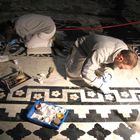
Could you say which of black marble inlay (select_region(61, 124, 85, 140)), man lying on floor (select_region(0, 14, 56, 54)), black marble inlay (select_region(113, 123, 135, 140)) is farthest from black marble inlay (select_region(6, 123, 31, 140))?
man lying on floor (select_region(0, 14, 56, 54))

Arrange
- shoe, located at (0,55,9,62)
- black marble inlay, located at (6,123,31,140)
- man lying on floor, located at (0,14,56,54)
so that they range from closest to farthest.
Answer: black marble inlay, located at (6,123,31,140), shoe, located at (0,55,9,62), man lying on floor, located at (0,14,56,54)

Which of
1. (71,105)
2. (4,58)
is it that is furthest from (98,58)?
(4,58)

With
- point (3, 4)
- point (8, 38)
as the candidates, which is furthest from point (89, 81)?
point (3, 4)

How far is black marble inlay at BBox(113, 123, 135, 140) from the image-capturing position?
2.51 metres

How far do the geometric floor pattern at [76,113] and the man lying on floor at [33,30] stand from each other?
0.91 meters

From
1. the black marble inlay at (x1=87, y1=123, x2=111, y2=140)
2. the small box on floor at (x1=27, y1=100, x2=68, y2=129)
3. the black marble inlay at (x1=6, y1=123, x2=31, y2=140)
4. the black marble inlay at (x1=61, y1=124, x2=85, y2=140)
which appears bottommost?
the black marble inlay at (x1=6, y1=123, x2=31, y2=140)

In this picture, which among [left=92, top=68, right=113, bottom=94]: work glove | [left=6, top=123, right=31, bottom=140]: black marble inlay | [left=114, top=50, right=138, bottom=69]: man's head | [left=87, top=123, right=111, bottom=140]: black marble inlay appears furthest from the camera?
[left=92, top=68, right=113, bottom=94]: work glove

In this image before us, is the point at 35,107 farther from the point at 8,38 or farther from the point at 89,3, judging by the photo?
the point at 89,3

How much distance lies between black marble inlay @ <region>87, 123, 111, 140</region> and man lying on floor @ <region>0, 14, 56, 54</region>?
1.60m

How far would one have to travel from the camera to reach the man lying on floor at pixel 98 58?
268cm

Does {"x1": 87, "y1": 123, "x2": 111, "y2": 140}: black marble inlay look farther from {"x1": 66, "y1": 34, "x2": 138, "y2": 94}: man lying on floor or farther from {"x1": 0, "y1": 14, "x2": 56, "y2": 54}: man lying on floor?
{"x1": 0, "y1": 14, "x2": 56, "y2": 54}: man lying on floor

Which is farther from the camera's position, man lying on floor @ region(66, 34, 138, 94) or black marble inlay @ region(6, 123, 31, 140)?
man lying on floor @ region(66, 34, 138, 94)

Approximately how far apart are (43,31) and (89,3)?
259cm

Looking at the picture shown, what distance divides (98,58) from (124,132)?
767 mm
